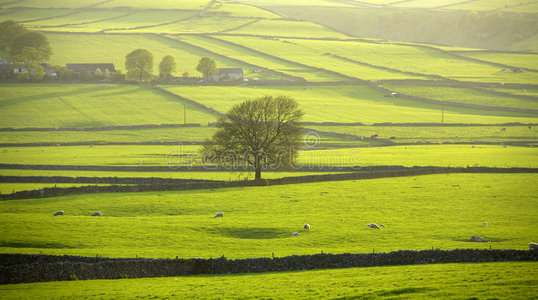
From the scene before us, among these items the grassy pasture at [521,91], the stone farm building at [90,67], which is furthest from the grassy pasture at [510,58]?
the stone farm building at [90,67]

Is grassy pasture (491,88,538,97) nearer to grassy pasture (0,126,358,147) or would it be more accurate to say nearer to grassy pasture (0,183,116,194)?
grassy pasture (0,126,358,147)

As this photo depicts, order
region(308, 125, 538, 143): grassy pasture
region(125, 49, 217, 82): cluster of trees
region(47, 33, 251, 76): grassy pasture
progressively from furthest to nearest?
region(47, 33, 251, 76): grassy pasture, region(125, 49, 217, 82): cluster of trees, region(308, 125, 538, 143): grassy pasture

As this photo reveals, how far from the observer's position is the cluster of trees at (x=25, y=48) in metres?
118

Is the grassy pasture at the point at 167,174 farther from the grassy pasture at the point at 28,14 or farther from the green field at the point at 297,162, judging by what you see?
the grassy pasture at the point at 28,14

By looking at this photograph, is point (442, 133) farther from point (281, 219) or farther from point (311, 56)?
point (311, 56)

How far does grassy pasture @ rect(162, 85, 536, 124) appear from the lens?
3762 inches

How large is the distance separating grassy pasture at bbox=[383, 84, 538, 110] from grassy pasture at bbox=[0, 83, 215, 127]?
46.1 m

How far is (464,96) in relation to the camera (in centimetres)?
11294

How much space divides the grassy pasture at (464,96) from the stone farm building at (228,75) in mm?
32527

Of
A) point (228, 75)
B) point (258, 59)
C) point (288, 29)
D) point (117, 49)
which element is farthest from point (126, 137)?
point (288, 29)

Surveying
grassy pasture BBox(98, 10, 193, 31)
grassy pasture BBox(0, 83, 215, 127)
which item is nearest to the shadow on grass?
grassy pasture BBox(0, 83, 215, 127)

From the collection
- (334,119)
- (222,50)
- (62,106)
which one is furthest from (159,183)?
(222,50)

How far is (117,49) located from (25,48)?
105 ft

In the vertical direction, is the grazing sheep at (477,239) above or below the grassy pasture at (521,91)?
below
